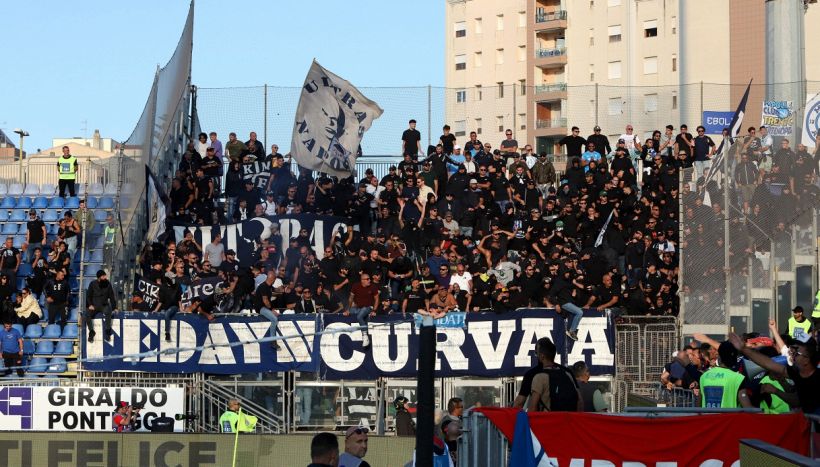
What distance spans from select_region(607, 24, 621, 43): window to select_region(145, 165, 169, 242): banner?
61.8 metres

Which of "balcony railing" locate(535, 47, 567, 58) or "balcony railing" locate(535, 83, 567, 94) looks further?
"balcony railing" locate(535, 47, 567, 58)

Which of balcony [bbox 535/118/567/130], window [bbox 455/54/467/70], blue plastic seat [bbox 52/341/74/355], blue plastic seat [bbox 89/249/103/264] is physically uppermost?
window [bbox 455/54/467/70]

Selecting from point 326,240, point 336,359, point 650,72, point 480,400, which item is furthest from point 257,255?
point 650,72

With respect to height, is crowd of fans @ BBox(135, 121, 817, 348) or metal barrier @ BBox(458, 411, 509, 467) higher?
crowd of fans @ BBox(135, 121, 817, 348)

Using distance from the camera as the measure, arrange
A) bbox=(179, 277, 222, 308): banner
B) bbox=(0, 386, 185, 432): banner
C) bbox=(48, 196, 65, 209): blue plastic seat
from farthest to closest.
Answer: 1. bbox=(48, 196, 65, 209): blue plastic seat
2. bbox=(179, 277, 222, 308): banner
3. bbox=(0, 386, 185, 432): banner

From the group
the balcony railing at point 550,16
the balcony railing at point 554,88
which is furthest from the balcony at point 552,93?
the balcony railing at point 550,16

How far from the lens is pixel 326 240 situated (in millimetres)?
30172

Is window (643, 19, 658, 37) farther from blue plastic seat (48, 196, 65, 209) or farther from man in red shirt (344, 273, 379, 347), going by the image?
man in red shirt (344, 273, 379, 347)

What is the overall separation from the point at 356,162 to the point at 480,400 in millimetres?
8587

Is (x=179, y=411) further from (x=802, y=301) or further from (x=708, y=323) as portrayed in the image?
(x=802, y=301)

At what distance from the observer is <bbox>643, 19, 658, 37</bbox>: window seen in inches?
3401

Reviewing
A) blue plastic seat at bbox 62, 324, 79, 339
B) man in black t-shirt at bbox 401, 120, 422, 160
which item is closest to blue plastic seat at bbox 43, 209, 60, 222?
blue plastic seat at bbox 62, 324, 79, 339

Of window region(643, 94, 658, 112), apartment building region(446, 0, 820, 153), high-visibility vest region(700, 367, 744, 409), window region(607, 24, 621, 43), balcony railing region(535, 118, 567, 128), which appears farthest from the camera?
balcony railing region(535, 118, 567, 128)

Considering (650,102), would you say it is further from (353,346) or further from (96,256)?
(96,256)
